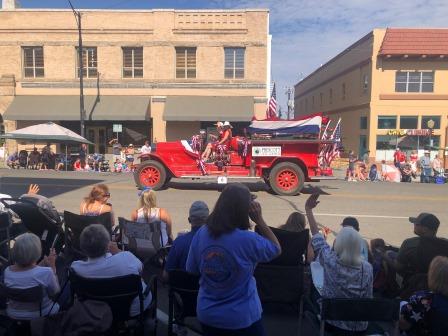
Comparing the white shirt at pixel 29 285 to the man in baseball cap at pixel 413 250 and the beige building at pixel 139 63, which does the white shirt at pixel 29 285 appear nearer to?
the man in baseball cap at pixel 413 250

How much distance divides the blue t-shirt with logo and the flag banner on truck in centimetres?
962

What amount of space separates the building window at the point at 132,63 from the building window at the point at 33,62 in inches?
199

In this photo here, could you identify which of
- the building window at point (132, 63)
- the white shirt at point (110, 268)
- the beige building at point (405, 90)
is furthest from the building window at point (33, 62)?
the white shirt at point (110, 268)

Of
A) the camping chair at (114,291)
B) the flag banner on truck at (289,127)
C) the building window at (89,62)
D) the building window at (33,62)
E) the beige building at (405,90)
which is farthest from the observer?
the beige building at (405,90)

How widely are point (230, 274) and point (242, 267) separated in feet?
0.27

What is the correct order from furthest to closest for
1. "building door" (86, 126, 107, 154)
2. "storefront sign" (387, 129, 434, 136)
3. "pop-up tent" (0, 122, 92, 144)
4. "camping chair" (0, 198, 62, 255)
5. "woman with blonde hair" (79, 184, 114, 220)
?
"storefront sign" (387, 129, 434, 136) < "building door" (86, 126, 107, 154) < "pop-up tent" (0, 122, 92, 144) < "woman with blonde hair" (79, 184, 114, 220) < "camping chair" (0, 198, 62, 255)

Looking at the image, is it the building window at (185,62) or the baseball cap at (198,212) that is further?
the building window at (185,62)

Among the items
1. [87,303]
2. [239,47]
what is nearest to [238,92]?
[239,47]

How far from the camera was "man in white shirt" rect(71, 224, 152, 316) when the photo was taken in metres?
3.36

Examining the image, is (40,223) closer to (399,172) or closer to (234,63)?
(399,172)

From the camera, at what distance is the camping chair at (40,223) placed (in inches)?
222

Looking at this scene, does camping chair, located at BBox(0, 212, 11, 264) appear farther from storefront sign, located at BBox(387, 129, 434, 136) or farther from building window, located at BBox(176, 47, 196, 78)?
storefront sign, located at BBox(387, 129, 434, 136)

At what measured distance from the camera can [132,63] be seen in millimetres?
26203

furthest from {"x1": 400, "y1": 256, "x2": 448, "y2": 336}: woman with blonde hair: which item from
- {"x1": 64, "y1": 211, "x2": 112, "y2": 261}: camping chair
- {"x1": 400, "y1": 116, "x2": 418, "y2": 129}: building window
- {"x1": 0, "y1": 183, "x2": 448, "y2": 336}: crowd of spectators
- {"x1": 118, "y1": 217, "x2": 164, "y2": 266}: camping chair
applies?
{"x1": 400, "y1": 116, "x2": 418, "y2": 129}: building window
